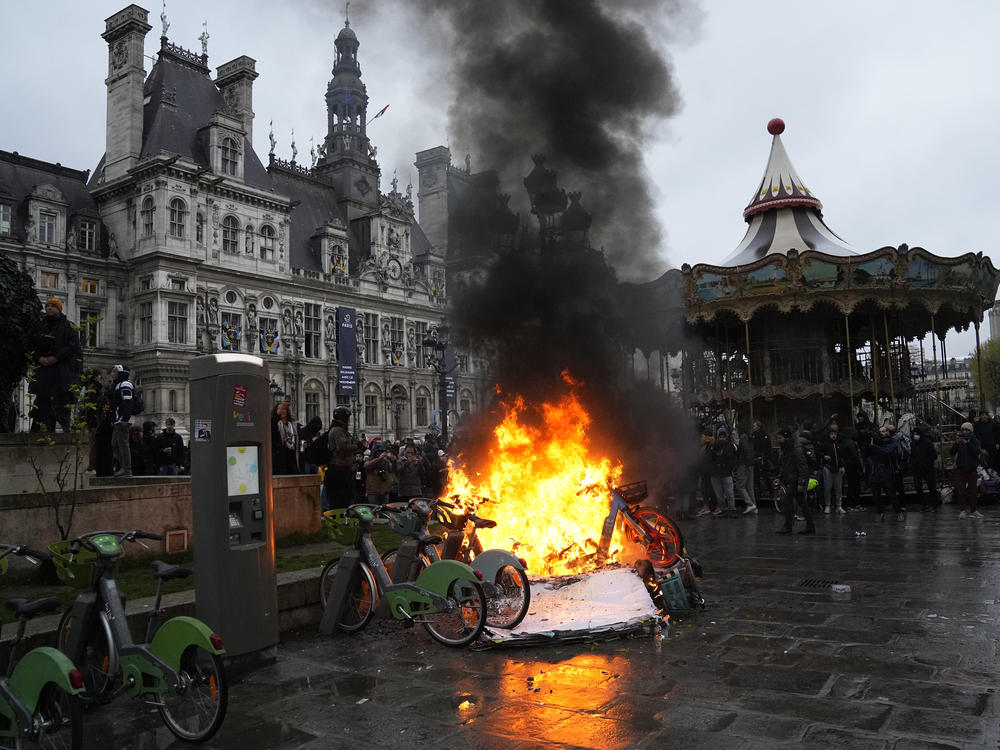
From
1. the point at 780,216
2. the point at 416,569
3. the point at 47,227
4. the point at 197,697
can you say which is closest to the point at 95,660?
the point at 197,697

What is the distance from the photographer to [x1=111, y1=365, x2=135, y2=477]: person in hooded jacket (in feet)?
35.4

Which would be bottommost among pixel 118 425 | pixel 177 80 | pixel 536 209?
pixel 118 425

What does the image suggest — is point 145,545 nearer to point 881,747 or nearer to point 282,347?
point 881,747

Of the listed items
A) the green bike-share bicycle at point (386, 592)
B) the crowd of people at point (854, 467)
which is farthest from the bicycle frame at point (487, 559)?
the crowd of people at point (854, 467)

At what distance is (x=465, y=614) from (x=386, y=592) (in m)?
0.67

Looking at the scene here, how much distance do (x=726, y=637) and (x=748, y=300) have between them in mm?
17663

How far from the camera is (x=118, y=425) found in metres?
11.6

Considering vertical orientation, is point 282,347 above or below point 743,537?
above

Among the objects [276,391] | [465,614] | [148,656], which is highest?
[276,391]

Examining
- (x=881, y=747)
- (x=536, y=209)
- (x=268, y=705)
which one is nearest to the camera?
(x=881, y=747)

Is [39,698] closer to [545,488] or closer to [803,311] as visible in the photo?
[545,488]

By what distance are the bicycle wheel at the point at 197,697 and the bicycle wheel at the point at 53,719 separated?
460 mm

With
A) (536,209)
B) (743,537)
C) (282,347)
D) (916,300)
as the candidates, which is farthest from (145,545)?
(282,347)

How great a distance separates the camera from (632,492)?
823 centimetres
